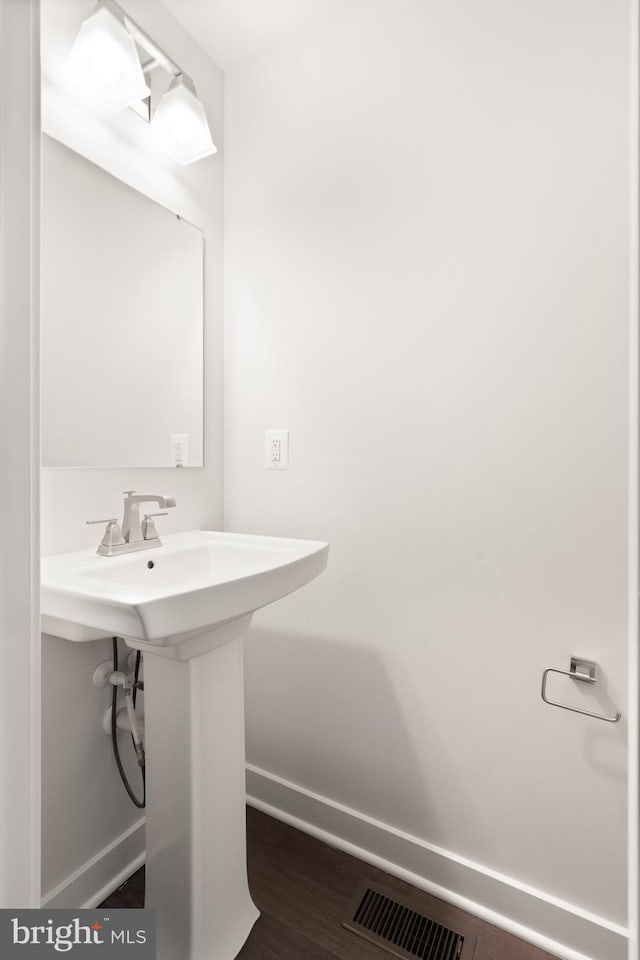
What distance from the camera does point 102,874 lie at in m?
1.16

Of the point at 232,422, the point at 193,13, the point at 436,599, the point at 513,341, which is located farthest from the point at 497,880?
the point at 193,13

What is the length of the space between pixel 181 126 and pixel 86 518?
1094 millimetres

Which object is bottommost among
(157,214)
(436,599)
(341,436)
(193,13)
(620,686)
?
(620,686)

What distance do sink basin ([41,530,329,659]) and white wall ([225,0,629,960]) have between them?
9.7 inches

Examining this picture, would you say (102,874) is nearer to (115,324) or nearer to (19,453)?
(19,453)

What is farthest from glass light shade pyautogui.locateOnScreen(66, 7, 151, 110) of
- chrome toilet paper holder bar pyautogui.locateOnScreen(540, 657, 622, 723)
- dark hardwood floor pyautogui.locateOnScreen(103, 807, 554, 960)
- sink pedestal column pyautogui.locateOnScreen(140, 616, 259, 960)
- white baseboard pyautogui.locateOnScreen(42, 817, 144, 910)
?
dark hardwood floor pyautogui.locateOnScreen(103, 807, 554, 960)

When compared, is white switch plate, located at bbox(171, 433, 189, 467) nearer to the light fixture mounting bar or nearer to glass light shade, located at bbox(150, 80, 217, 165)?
glass light shade, located at bbox(150, 80, 217, 165)

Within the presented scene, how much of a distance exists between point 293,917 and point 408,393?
1.34 meters

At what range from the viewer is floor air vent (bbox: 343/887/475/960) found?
3.37 ft

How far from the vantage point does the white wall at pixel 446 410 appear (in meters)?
1.01

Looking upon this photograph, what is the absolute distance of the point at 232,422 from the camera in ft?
5.11

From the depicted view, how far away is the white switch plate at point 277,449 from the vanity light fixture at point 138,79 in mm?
829

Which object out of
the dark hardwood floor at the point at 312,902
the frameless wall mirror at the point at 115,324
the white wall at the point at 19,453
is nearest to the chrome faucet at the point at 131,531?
the frameless wall mirror at the point at 115,324

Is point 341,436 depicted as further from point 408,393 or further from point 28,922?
point 28,922
